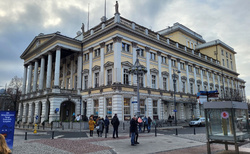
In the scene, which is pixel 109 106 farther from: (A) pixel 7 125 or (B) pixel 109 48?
(A) pixel 7 125

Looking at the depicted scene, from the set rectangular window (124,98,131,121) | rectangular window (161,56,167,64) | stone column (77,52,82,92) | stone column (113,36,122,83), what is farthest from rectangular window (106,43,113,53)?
rectangular window (161,56,167,64)

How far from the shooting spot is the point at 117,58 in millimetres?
28625

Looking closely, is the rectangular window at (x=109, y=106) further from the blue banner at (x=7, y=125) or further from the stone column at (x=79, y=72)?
the blue banner at (x=7, y=125)

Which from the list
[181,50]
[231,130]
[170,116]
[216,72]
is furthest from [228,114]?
[216,72]

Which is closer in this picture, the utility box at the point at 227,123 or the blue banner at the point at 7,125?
the utility box at the point at 227,123

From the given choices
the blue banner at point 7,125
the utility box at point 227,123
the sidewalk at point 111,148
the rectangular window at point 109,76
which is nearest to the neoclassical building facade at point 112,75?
the rectangular window at point 109,76

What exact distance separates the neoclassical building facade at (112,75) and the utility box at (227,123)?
18.7 m

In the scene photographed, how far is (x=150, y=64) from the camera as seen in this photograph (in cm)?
3397

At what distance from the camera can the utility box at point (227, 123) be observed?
28.1ft

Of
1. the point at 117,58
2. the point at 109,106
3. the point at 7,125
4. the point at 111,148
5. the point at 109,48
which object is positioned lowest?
the point at 111,148

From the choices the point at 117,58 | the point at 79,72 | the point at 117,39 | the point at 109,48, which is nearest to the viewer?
the point at 117,58

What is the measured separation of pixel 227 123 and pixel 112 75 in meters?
21.5

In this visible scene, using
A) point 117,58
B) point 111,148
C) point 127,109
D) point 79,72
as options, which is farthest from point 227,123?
point 79,72

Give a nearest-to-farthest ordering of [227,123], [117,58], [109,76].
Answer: [227,123]
[117,58]
[109,76]
